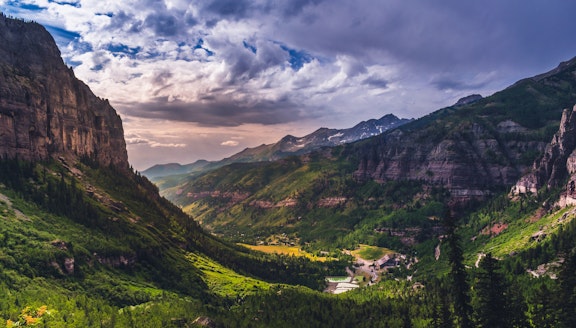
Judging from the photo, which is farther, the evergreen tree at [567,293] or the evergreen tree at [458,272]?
the evergreen tree at [567,293]

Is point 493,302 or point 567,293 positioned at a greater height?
point 493,302

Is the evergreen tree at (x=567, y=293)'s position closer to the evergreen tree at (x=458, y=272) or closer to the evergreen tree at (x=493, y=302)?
the evergreen tree at (x=493, y=302)

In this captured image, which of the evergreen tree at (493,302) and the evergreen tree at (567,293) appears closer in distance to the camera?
the evergreen tree at (493,302)

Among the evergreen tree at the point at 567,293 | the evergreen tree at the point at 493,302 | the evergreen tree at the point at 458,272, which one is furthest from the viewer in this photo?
the evergreen tree at the point at 567,293

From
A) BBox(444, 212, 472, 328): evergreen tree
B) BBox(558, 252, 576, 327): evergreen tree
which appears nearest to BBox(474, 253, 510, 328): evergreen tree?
BBox(444, 212, 472, 328): evergreen tree

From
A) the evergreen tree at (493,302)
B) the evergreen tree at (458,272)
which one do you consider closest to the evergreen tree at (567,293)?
the evergreen tree at (493,302)

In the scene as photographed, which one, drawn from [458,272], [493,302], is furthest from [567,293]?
[458,272]

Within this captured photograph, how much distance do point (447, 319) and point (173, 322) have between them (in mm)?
122507

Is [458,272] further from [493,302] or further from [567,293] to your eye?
[567,293]

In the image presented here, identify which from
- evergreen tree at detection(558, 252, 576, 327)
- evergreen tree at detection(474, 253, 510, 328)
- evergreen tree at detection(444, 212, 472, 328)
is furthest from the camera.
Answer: evergreen tree at detection(558, 252, 576, 327)

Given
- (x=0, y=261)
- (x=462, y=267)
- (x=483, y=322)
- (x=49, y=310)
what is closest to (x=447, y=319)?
(x=483, y=322)

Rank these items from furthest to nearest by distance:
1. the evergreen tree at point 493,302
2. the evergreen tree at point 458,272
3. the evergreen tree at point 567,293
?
the evergreen tree at point 567,293, the evergreen tree at point 493,302, the evergreen tree at point 458,272

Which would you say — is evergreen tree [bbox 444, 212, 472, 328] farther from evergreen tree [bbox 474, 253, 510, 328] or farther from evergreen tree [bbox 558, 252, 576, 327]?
evergreen tree [bbox 558, 252, 576, 327]

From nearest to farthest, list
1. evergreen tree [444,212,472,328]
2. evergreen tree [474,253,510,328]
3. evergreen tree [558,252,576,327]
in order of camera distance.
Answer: evergreen tree [444,212,472,328] → evergreen tree [474,253,510,328] → evergreen tree [558,252,576,327]
